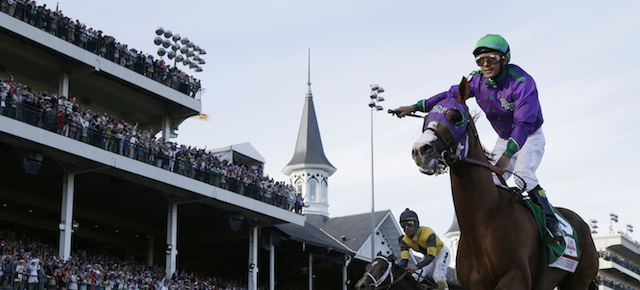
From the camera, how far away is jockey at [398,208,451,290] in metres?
11.4

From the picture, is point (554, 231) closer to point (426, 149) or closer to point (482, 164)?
point (482, 164)

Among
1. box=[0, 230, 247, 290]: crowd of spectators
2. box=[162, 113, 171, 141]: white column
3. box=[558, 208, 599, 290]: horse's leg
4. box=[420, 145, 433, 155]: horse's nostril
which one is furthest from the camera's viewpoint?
box=[162, 113, 171, 141]: white column

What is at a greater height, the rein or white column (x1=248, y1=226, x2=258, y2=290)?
white column (x1=248, y1=226, x2=258, y2=290)

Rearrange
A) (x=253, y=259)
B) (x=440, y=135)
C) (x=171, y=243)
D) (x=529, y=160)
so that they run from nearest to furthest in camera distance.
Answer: (x=440, y=135), (x=529, y=160), (x=171, y=243), (x=253, y=259)

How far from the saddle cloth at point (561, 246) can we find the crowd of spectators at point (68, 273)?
58.2ft

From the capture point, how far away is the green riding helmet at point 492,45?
740 centimetres

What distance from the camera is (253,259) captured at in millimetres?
36406

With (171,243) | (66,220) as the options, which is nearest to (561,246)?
(66,220)

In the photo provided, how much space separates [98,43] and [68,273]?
907 cm

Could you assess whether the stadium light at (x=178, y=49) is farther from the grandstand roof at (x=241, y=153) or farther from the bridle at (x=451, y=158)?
the bridle at (x=451, y=158)

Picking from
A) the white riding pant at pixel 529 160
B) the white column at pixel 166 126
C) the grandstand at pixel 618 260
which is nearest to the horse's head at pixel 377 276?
the white riding pant at pixel 529 160

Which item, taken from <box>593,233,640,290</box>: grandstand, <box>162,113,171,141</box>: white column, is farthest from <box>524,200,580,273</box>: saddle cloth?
<box>593,233,640,290</box>: grandstand

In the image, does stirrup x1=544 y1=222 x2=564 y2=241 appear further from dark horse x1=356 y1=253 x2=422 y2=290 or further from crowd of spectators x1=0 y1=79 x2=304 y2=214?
crowd of spectators x1=0 y1=79 x2=304 y2=214

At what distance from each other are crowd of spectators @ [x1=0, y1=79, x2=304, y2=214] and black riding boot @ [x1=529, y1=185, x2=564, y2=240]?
2038cm
